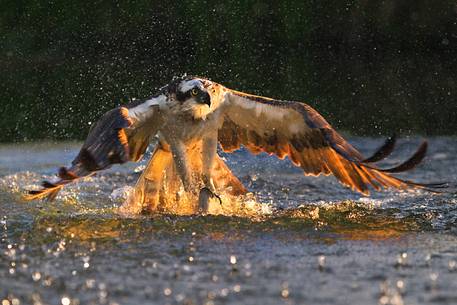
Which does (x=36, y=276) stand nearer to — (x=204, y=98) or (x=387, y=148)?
(x=204, y=98)

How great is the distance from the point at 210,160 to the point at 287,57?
9.07m

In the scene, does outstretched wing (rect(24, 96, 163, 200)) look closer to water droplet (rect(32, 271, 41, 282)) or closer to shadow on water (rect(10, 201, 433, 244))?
shadow on water (rect(10, 201, 433, 244))

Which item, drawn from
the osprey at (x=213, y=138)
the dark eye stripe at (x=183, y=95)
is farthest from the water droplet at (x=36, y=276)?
the dark eye stripe at (x=183, y=95)

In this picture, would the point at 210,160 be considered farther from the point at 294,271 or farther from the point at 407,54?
the point at 407,54

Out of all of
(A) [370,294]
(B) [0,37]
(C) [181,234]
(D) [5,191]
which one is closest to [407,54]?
(B) [0,37]

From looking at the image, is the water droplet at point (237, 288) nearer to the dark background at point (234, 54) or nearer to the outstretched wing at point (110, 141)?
the outstretched wing at point (110, 141)

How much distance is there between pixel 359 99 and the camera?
14539 mm

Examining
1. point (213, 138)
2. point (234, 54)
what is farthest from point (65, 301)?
point (234, 54)

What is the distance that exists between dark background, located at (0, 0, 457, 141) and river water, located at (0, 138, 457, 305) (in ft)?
16.3

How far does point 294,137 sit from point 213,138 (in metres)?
0.66

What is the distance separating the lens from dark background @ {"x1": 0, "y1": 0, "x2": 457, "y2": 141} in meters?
14.4

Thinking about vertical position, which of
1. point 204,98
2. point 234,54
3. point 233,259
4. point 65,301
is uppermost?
point 234,54

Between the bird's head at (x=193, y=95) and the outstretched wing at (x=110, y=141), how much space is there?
16cm

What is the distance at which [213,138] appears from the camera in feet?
26.6
